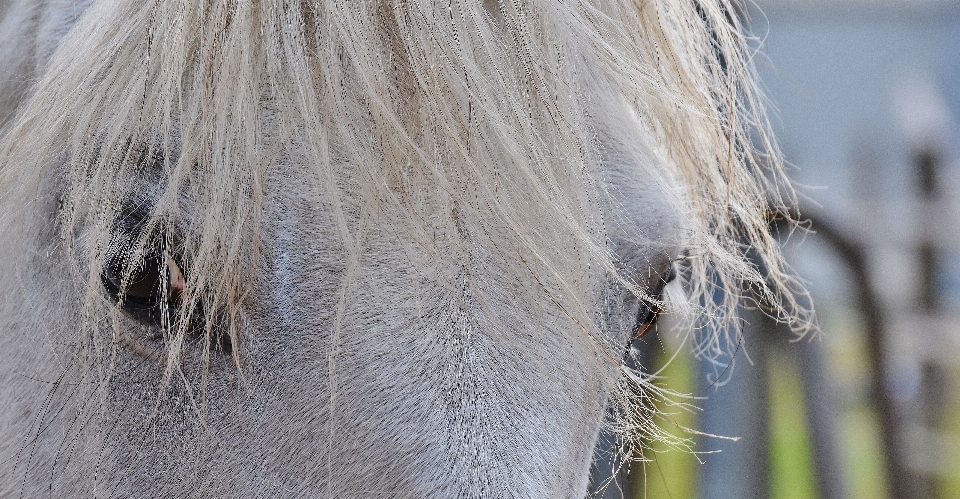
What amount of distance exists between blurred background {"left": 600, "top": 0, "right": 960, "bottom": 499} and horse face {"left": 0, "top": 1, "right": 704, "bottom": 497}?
134 cm

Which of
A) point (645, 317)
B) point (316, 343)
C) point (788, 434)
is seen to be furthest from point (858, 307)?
point (316, 343)

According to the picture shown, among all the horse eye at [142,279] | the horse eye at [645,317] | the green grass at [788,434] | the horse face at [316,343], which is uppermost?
the horse eye at [142,279]

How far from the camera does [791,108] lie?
84.0 inches

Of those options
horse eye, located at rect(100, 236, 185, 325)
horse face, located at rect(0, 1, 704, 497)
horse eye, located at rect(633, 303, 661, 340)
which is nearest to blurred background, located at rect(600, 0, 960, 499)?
horse eye, located at rect(633, 303, 661, 340)

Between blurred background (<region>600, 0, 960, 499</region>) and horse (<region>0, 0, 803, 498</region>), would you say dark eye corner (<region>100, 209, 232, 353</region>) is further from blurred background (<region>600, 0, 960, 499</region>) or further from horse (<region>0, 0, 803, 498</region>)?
blurred background (<region>600, 0, 960, 499</region>)

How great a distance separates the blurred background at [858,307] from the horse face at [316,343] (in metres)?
1.34

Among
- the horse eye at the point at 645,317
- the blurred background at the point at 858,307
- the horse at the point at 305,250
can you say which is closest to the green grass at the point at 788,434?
the blurred background at the point at 858,307

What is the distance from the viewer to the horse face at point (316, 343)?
543 millimetres

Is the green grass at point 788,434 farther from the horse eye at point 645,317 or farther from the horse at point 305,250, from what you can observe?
the horse at point 305,250

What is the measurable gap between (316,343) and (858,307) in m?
1.78

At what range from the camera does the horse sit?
55 cm

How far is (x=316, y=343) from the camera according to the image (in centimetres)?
56

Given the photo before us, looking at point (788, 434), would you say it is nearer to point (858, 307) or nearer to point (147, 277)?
point (858, 307)

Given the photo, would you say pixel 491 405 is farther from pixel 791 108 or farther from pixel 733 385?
pixel 791 108
